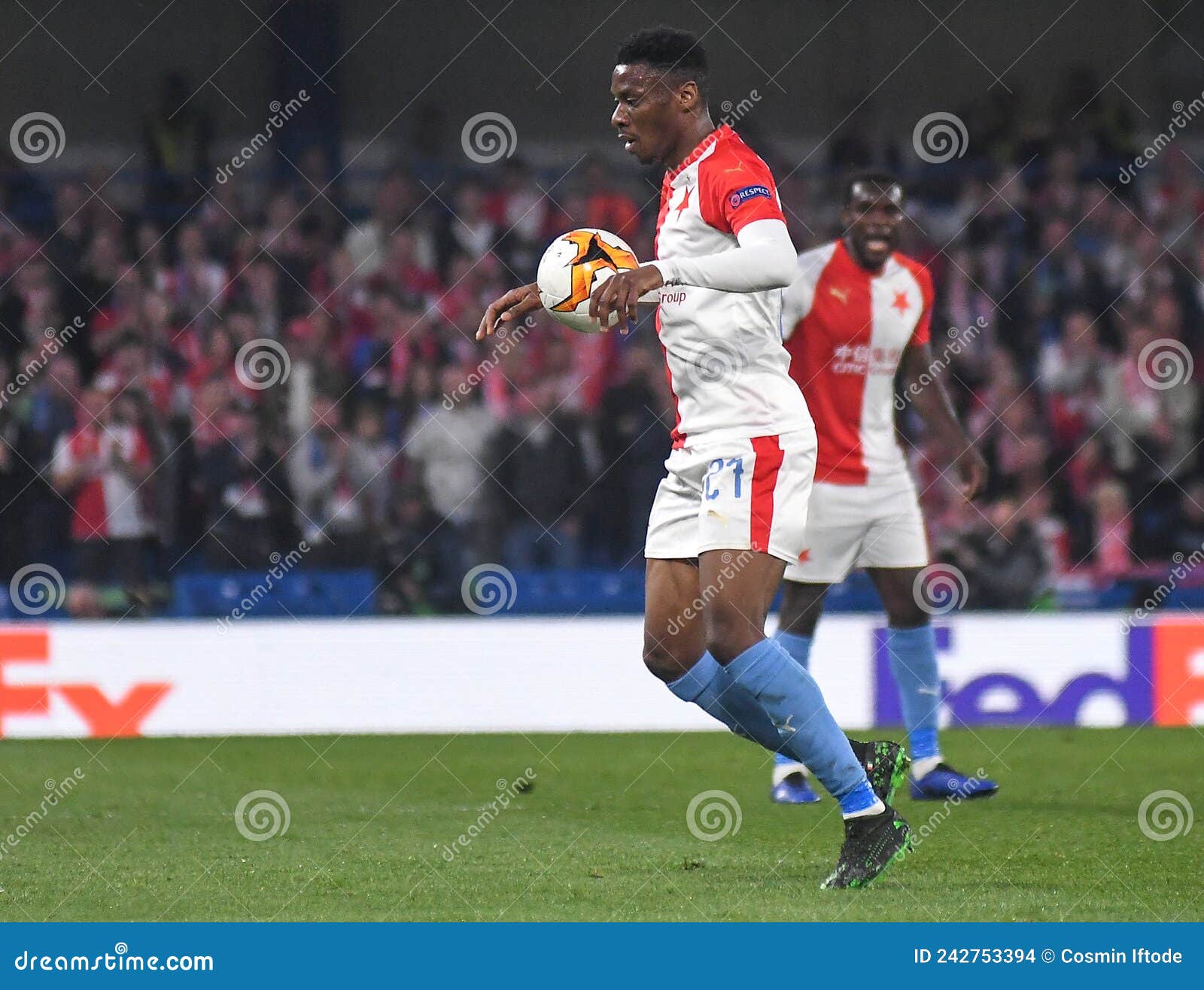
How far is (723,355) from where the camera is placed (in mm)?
4992

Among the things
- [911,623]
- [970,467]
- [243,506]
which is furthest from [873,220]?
[243,506]

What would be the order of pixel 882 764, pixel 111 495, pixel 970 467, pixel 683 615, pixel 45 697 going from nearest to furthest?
pixel 683 615
pixel 882 764
pixel 970 467
pixel 45 697
pixel 111 495

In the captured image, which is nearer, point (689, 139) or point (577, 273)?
point (577, 273)

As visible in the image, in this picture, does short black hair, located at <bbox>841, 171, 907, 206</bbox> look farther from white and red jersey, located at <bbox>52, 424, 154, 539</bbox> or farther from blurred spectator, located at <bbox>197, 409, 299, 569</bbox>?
white and red jersey, located at <bbox>52, 424, 154, 539</bbox>

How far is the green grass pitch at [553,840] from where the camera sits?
15.3 ft

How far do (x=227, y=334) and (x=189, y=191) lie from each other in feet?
6.14

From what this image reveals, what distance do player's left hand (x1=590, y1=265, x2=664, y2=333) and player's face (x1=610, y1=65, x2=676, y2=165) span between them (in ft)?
2.13

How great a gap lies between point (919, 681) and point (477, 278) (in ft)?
21.0

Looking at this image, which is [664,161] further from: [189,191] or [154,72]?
[154,72]

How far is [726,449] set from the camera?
16.2 feet

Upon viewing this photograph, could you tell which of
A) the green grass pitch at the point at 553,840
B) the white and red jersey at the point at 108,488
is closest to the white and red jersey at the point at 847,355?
the green grass pitch at the point at 553,840

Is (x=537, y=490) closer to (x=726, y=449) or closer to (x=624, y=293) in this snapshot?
(x=726, y=449)

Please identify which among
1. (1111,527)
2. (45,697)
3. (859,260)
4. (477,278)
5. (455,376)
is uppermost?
(859,260)
